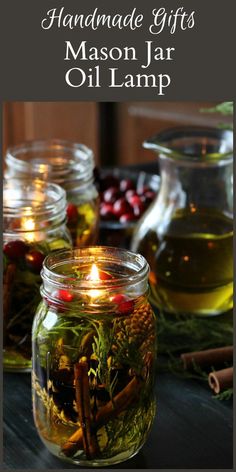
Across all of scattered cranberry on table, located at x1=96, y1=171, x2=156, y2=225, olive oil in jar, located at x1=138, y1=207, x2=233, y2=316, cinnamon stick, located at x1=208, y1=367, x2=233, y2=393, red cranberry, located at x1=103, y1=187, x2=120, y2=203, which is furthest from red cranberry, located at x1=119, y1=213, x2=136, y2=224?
cinnamon stick, located at x1=208, y1=367, x2=233, y2=393

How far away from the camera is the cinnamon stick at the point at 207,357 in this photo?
1.25 meters

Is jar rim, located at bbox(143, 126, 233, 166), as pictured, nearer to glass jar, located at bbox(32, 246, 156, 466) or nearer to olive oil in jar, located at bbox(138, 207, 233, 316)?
olive oil in jar, located at bbox(138, 207, 233, 316)

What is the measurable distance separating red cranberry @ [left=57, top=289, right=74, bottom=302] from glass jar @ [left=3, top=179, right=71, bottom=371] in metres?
0.20

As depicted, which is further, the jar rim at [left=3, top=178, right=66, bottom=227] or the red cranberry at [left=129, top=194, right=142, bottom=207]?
the red cranberry at [left=129, top=194, right=142, bottom=207]

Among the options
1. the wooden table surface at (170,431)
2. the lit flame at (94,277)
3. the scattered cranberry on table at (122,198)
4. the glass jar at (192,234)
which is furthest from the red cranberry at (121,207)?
the lit flame at (94,277)

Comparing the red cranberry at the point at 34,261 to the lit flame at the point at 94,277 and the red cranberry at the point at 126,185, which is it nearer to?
the lit flame at the point at 94,277

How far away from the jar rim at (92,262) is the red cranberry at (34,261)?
0.44 feet

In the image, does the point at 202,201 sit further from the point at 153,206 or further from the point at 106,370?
the point at 106,370

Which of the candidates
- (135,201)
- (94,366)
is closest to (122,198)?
(135,201)

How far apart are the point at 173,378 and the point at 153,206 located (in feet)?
1.12

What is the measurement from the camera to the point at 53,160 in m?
1.54

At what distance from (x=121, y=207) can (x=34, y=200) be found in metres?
0.42

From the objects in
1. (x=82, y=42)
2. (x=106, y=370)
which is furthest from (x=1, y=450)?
(x=82, y=42)

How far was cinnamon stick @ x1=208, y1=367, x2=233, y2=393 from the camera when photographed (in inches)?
46.7
